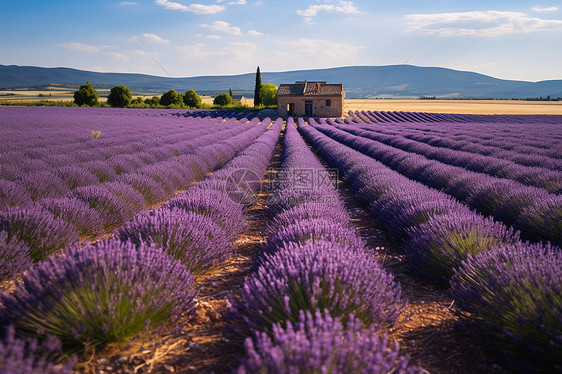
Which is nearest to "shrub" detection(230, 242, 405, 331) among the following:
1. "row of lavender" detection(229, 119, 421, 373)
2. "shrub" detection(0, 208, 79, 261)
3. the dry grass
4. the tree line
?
"row of lavender" detection(229, 119, 421, 373)

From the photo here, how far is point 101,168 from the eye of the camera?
6.18m

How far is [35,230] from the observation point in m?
2.88

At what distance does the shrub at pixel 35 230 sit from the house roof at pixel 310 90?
119ft

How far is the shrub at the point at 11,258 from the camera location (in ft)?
8.27

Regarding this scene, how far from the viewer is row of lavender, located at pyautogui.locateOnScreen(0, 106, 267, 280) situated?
2.65 meters

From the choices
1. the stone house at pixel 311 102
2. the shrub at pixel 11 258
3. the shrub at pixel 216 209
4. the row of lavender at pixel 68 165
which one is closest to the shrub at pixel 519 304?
the shrub at pixel 216 209

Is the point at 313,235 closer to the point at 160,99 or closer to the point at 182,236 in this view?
the point at 182,236

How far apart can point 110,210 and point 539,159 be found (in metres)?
8.27

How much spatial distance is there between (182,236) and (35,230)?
1280 millimetres

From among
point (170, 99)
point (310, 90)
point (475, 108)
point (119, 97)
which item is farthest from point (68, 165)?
point (475, 108)

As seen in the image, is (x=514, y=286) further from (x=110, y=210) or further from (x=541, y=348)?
(x=110, y=210)

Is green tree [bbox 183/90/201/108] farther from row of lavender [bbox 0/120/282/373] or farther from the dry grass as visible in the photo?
row of lavender [bbox 0/120/282/373]

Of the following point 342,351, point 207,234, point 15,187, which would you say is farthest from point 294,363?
point 15,187

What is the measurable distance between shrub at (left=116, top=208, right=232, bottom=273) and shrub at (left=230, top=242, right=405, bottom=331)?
867mm
